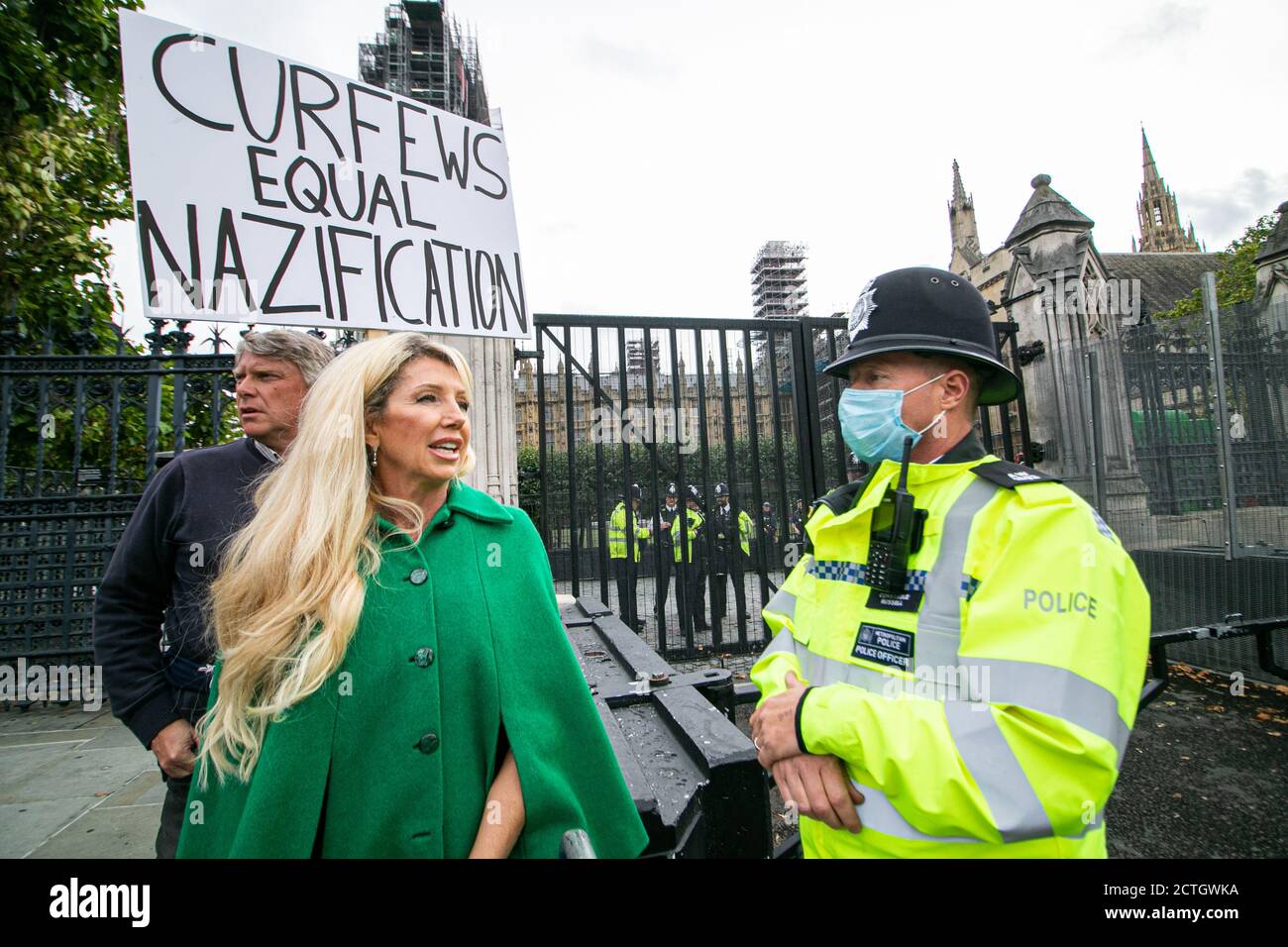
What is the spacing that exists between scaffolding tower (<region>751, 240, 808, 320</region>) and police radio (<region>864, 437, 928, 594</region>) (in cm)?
6773

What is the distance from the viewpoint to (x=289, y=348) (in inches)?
84.0

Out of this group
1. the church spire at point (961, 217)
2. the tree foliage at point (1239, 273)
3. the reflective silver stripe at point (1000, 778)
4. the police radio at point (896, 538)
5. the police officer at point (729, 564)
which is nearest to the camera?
the reflective silver stripe at point (1000, 778)

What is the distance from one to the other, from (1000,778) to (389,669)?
4.00 ft

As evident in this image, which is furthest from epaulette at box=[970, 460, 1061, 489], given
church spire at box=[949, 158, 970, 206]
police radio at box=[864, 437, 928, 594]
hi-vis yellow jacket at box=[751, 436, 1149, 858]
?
church spire at box=[949, 158, 970, 206]

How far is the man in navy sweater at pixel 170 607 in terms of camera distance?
1.78 m

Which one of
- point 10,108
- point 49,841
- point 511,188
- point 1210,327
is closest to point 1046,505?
point 511,188

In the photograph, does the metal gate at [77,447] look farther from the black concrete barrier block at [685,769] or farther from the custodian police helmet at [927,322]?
the custodian police helmet at [927,322]

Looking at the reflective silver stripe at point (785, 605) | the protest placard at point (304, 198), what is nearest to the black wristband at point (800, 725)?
the reflective silver stripe at point (785, 605)

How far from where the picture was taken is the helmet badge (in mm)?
1555

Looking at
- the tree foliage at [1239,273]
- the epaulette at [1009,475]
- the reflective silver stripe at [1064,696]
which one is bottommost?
the reflective silver stripe at [1064,696]

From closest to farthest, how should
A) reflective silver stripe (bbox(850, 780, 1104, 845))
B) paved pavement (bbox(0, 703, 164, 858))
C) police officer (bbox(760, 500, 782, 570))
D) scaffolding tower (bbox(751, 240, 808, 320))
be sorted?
reflective silver stripe (bbox(850, 780, 1104, 845))
paved pavement (bbox(0, 703, 164, 858))
police officer (bbox(760, 500, 782, 570))
scaffolding tower (bbox(751, 240, 808, 320))

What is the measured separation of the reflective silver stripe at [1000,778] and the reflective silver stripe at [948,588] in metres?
0.19

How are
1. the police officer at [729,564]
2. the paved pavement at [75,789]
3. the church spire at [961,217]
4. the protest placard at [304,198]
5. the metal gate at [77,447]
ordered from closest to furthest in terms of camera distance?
1. the protest placard at [304,198]
2. the paved pavement at [75,789]
3. the metal gate at [77,447]
4. the police officer at [729,564]
5. the church spire at [961,217]

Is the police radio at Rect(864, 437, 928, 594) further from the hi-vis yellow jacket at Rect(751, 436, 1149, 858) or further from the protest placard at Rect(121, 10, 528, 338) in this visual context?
the protest placard at Rect(121, 10, 528, 338)
